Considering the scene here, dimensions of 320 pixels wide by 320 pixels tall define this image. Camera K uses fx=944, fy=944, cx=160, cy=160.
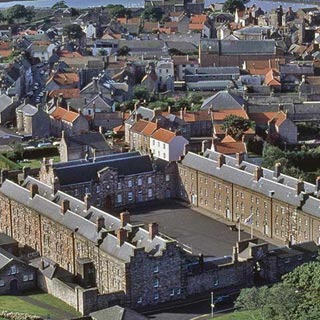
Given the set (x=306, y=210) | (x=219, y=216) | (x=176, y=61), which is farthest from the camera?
(x=176, y=61)

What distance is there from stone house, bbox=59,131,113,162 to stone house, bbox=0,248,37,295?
2110 centimetres

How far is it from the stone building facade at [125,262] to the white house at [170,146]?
16735 mm

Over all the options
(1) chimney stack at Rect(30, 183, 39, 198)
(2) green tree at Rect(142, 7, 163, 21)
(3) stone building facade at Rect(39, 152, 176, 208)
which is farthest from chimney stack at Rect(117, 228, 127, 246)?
(2) green tree at Rect(142, 7, 163, 21)

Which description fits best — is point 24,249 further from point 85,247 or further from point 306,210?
point 306,210

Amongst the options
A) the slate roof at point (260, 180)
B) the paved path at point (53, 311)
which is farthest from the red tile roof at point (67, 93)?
the paved path at point (53, 311)

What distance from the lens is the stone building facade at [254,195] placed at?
47.2 metres

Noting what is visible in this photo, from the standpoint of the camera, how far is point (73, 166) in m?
54.2

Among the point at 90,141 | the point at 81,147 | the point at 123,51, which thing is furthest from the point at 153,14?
the point at 81,147

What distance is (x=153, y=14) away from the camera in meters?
143

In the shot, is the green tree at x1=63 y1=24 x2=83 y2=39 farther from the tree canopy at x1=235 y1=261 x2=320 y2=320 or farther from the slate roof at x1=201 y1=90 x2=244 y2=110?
the tree canopy at x1=235 y1=261 x2=320 y2=320

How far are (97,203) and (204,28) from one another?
75.9 meters

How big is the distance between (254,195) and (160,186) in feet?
25.4

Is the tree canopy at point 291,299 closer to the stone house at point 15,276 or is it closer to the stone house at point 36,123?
the stone house at point 15,276

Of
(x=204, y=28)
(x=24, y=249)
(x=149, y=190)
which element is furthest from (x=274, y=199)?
(x=204, y=28)
